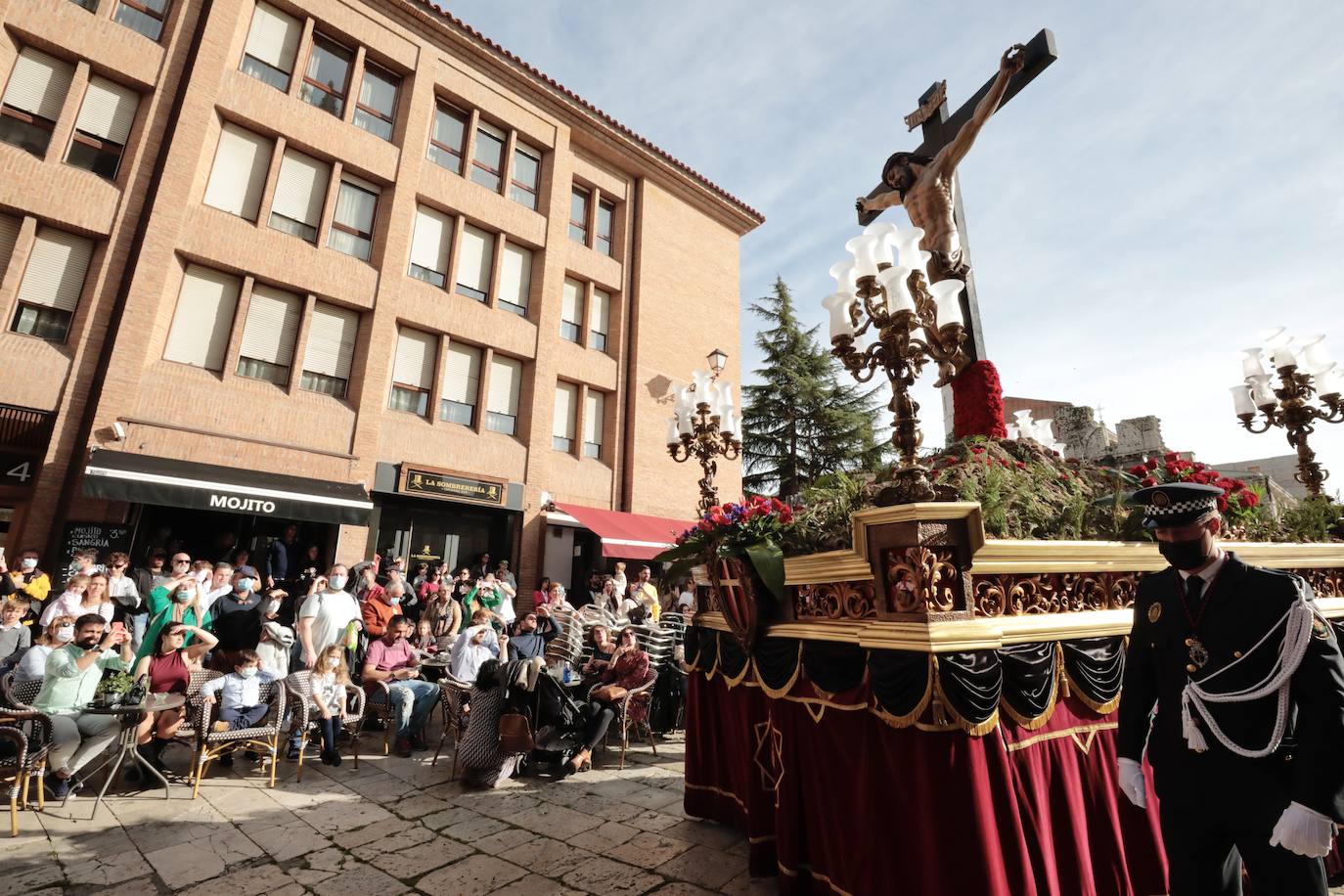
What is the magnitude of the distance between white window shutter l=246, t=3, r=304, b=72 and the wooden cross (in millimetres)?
13585

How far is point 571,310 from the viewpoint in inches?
655

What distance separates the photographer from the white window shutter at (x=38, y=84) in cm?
1029

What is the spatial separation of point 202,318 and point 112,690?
864cm

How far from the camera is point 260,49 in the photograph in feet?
41.2

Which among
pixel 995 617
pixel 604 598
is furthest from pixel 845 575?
pixel 604 598

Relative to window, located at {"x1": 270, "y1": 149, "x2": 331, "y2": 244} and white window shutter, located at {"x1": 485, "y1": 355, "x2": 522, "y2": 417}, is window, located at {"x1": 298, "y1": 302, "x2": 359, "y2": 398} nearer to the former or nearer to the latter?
window, located at {"x1": 270, "y1": 149, "x2": 331, "y2": 244}

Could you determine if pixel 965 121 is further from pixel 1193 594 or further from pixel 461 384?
pixel 461 384

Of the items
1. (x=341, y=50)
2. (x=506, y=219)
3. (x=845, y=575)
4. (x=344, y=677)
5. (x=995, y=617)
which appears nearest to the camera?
(x=995, y=617)

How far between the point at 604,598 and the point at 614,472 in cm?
472

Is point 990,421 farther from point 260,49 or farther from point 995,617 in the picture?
point 260,49

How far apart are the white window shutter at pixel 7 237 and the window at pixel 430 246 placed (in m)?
6.18

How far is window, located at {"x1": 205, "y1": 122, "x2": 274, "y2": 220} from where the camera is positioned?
11711 mm

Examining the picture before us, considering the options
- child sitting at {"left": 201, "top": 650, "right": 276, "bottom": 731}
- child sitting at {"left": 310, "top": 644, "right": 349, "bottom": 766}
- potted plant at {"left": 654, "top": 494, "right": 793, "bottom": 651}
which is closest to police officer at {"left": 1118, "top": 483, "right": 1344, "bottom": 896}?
potted plant at {"left": 654, "top": 494, "right": 793, "bottom": 651}

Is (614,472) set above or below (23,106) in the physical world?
below
